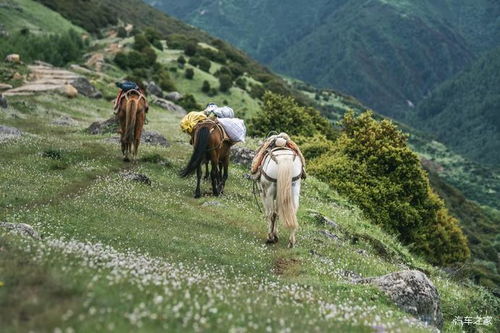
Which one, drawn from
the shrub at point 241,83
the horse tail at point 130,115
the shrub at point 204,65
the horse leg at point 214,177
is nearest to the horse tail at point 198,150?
the horse leg at point 214,177

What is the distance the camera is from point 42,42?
69.9 meters

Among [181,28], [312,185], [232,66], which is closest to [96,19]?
[232,66]

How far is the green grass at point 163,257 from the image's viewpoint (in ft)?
23.4

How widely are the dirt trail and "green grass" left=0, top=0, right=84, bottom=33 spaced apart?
70.5ft

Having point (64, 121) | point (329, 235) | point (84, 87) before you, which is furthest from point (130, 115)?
point (84, 87)

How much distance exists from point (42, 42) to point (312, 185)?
52.9 meters

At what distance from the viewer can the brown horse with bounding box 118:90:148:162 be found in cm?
2534

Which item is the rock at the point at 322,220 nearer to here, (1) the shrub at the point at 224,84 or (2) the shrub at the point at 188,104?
(2) the shrub at the point at 188,104

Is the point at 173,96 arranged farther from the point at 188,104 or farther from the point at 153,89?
the point at 153,89

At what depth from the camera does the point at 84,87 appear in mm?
54594

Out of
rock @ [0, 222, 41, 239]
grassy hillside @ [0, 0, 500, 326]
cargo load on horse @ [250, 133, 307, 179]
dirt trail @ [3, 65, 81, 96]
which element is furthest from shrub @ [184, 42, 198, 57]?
rock @ [0, 222, 41, 239]

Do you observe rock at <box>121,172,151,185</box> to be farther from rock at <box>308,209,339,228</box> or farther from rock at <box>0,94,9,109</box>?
rock at <box>0,94,9,109</box>

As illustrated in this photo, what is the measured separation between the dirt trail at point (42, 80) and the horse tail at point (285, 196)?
3689 centimetres

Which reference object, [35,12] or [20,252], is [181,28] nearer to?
[35,12]
